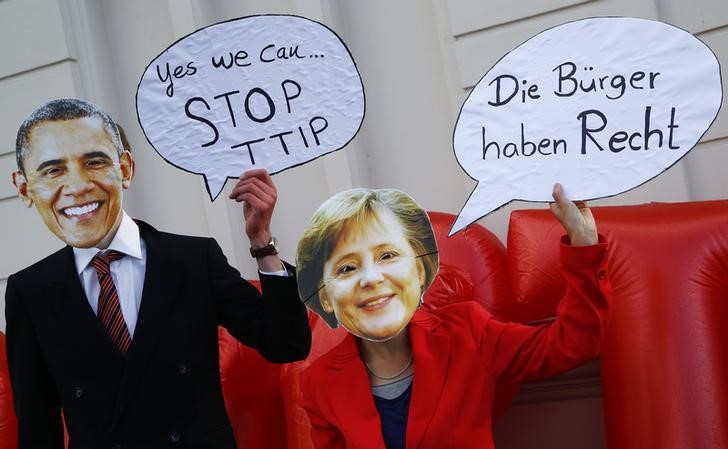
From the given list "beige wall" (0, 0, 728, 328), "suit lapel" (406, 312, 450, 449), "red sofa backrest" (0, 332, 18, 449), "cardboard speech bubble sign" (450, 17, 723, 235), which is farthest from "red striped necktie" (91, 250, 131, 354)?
"beige wall" (0, 0, 728, 328)

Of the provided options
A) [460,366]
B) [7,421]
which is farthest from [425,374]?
[7,421]

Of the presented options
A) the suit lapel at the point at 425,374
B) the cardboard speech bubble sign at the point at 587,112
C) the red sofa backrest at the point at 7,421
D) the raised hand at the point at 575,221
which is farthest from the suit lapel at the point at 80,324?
the red sofa backrest at the point at 7,421

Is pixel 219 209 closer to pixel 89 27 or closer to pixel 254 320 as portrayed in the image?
pixel 89 27

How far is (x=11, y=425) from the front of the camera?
8.77 ft

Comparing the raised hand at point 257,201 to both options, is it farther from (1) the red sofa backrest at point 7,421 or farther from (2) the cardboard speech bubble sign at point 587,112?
(1) the red sofa backrest at point 7,421

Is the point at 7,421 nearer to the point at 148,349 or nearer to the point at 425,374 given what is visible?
the point at 148,349

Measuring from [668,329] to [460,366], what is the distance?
589 mm

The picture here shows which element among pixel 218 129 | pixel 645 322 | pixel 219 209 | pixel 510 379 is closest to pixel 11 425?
pixel 219 209

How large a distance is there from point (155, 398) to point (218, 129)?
541 mm

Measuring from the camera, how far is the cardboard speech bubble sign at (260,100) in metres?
1.82

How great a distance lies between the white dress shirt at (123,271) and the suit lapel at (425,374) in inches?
21.6

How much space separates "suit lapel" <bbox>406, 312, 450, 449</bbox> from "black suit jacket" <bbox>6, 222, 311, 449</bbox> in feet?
0.72

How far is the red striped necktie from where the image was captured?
→ 1767mm

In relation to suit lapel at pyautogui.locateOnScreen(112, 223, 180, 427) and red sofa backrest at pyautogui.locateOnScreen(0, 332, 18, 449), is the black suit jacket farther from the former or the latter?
red sofa backrest at pyautogui.locateOnScreen(0, 332, 18, 449)
